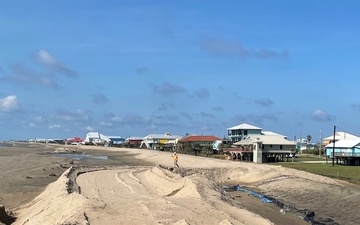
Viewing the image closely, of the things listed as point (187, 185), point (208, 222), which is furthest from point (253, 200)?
point (208, 222)

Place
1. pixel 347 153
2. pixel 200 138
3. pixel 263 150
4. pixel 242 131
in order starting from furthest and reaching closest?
pixel 200 138 < pixel 242 131 < pixel 263 150 < pixel 347 153

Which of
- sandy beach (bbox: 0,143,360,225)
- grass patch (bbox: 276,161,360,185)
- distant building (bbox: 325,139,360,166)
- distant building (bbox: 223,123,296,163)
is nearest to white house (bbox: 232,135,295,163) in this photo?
distant building (bbox: 223,123,296,163)

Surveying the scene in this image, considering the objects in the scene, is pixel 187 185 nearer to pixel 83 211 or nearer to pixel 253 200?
pixel 253 200

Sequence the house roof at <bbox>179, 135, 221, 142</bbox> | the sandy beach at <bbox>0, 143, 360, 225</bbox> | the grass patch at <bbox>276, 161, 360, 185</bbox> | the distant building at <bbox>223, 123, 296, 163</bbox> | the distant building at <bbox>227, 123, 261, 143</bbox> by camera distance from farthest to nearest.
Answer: the house roof at <bbox>179, 135, 221, 142</bbox>
the distant building at <bbox>227, 123, 261, 143</bbox>
the distant building at <bbox>223, 123, 296, 163</bbox>
the grass patch at <bbox>276, 161, 360, 185</bbox>
the sandy beach at <bbox>0, 143, 360, 225</bbox>

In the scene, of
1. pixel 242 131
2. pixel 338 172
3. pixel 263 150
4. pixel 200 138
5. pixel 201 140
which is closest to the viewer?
pixel 338 172

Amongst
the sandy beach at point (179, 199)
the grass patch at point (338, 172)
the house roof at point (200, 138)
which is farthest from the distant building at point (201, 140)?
the sandy beach at point (179, 199)

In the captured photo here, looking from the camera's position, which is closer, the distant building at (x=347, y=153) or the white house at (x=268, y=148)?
the distant building at (x=347, y=153)

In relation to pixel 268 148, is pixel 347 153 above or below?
below

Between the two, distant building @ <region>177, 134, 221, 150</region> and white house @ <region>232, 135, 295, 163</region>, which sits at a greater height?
distant building @ <region>177, 134, 221, 150</region>

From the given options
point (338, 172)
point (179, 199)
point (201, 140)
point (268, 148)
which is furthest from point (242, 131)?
point (179, 199)

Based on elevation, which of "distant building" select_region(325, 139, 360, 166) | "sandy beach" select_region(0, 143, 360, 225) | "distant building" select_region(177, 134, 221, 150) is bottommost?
"sandy beach" select_region(0, 143, 360, 225)

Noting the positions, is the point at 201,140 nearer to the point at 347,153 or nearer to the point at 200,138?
the point at 200,138

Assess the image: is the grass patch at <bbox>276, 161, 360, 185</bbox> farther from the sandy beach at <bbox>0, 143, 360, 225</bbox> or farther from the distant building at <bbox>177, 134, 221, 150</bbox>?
the distant building at <bbox>177, 134, 221, 150</bbox>

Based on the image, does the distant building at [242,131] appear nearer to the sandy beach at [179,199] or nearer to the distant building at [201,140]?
the distant building at [201,140]
